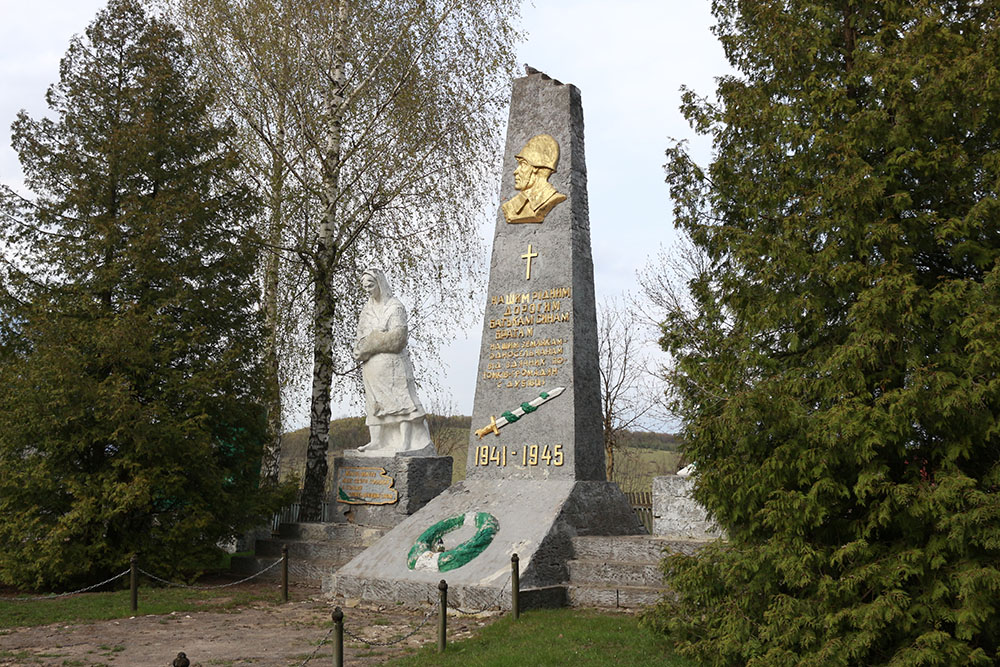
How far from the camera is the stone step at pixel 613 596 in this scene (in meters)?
7.93

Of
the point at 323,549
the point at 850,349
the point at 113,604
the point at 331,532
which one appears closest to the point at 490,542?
the point at 323,549

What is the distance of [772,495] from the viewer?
5.36 m

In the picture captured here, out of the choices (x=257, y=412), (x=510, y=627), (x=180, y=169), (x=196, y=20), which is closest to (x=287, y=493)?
(x=257, y=412)

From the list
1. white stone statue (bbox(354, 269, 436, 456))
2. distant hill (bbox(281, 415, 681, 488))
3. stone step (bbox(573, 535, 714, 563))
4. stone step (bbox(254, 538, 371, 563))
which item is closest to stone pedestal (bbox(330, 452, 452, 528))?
white stone statue (bbox(354, 269, 436, 456))

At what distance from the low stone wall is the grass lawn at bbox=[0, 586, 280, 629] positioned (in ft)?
14.6

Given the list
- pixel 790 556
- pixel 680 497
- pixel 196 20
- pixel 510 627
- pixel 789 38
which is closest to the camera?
pixel 790 556

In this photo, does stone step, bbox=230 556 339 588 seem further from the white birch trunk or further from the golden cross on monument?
the golden cross on monument

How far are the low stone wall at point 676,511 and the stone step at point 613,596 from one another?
1117 millimetres

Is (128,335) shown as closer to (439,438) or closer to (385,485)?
(385,485)

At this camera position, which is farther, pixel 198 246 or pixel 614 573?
pixel 198 246

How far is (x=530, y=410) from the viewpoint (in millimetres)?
10242

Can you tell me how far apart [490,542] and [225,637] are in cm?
276

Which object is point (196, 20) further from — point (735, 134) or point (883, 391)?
point (883, 391)

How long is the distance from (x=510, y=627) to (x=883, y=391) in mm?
3763
